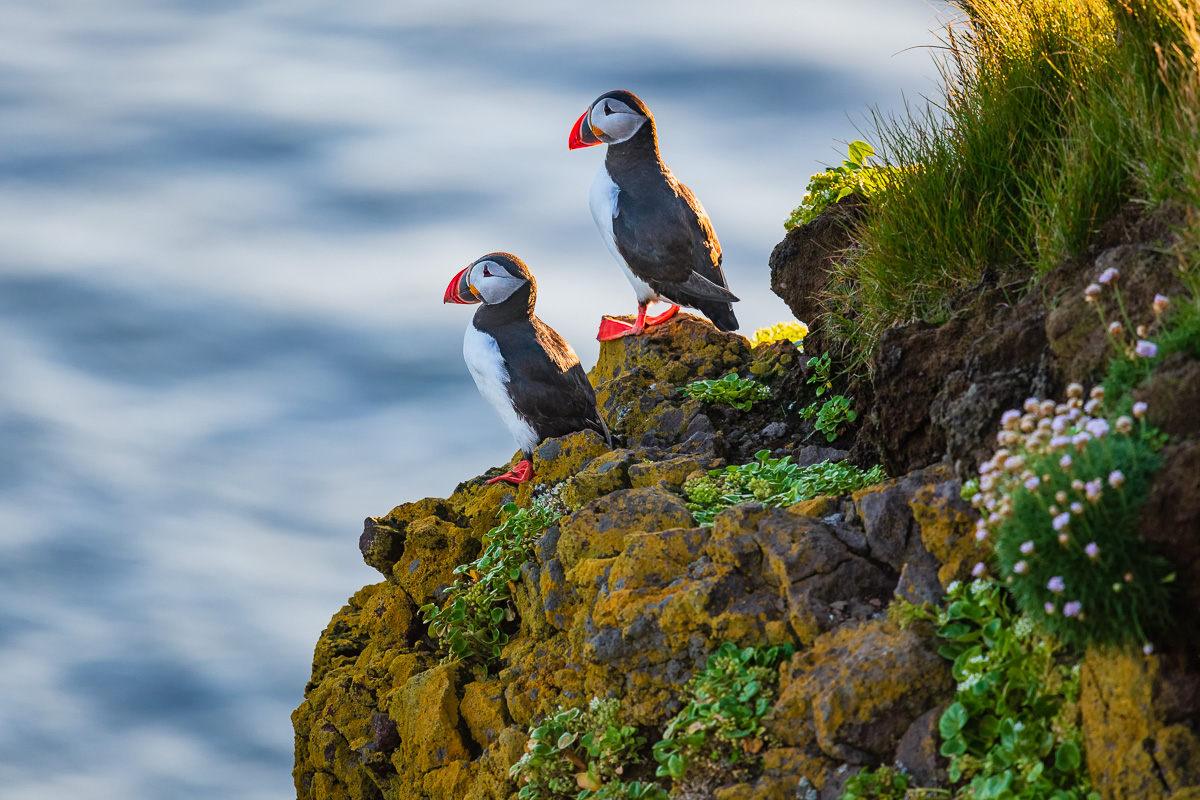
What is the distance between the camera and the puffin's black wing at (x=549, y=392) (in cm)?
834

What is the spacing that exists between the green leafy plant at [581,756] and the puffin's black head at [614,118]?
536 cm

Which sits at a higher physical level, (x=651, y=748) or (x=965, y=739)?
(x=651, y=748)

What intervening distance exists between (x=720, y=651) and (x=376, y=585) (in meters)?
4.72

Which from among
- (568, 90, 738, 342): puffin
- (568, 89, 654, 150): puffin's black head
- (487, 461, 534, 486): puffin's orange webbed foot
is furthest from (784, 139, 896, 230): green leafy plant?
(487, 461, 534, 486): puffin's orange webbed foot

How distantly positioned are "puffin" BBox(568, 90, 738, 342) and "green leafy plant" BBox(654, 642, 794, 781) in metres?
4.51

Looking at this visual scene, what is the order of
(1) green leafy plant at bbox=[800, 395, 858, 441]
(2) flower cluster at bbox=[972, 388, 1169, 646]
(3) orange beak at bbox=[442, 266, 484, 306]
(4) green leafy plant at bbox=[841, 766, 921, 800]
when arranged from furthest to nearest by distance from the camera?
(3) orange beak at bbox=[442, 266, 484, 306] → (1) green leafy plant at bbox=[800, 395, 858, 441] → (4) green leafy plant at bbox=[841, 766, 921, 800] → (2) flower cluster at bbox=[972, 388, 1169, 646]

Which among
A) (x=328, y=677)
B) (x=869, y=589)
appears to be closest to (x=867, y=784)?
(x=869, y=589)

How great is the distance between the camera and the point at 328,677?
27.7 feet

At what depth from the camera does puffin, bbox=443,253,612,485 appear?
8.38 m

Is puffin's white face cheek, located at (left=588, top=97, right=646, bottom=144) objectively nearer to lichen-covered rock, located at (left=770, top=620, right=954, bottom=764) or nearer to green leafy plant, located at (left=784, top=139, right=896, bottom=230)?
green leafy plant, located at (left=784, top=139, right=896, bottom=230)

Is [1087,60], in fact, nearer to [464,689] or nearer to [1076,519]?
[1076,519]

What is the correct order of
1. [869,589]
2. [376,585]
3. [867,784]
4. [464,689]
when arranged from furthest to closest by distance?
[376,585]
[464,689]
[869,589]
[867,784]

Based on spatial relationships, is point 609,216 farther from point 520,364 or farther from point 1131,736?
point 1131,736

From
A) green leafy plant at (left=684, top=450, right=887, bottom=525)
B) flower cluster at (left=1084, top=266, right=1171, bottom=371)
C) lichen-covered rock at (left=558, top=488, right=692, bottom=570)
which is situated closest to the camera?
flower cluster at (left=1084, top=266, right=1171, bottom=371)
